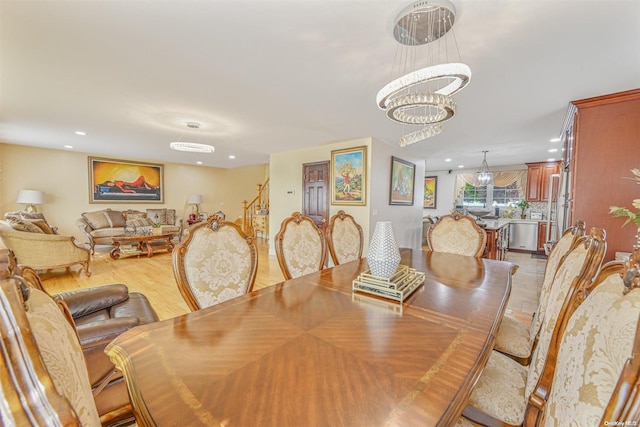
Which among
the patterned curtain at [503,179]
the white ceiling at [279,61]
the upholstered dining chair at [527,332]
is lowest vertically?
the upholstered dining chair at [527,332]

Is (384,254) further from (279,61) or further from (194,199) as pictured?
(194,199)

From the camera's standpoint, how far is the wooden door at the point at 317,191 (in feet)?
16.2

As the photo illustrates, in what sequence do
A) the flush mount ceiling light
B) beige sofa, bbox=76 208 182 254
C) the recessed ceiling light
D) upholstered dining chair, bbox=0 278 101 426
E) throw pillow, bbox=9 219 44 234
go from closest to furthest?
1. upholstered dining chair, bbox=0 278 101 426
2. throw pillow, bbox=9 219 44 234
3. the flush mount ceiling light
4. the recessed ceiling light
5. beige sofa, bbox=76 208 182 254

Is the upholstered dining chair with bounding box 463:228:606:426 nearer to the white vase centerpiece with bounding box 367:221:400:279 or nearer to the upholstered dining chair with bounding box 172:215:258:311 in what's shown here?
the white vase centerpiece with bounding box 367:221:400:279

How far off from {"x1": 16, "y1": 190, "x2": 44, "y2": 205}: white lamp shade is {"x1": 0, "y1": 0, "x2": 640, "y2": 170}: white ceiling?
232 cm

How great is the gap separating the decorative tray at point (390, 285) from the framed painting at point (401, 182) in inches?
139

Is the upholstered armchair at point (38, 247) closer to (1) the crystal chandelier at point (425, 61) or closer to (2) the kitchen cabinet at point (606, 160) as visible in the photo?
(1) the crystal chandelier at point (425, 61)

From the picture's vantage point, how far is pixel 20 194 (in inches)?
207

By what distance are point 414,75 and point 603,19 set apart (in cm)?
124

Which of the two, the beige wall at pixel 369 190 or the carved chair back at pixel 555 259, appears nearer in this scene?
the carved chair back at pixel 555 259

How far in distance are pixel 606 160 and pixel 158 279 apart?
5744mm

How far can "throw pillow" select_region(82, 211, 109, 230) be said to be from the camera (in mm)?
5871

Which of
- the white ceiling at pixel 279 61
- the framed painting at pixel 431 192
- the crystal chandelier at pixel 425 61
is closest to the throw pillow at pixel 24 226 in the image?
the white ceiling at pixel 279 61

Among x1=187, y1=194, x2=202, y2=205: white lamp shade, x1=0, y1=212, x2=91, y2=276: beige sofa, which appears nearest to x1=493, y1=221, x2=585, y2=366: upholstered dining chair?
x1=0, y1=212, x2=91, y2=276: beige sofa
